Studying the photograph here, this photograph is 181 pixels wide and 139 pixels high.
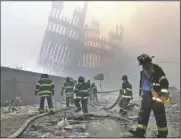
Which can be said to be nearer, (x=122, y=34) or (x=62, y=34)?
(x=122, y=34)

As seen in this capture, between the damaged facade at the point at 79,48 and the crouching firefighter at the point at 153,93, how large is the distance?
1121 centimetres

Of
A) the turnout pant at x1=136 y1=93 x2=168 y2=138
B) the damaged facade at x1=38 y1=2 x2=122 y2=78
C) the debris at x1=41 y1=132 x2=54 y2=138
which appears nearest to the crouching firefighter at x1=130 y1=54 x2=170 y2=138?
the turnout pant at x1=136 y1=93 x2=168 y2=138

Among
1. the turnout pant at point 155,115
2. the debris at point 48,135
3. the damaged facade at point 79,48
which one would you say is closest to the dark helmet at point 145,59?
the turnout pant at point 155,115

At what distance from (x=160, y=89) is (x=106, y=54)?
51.8 feet

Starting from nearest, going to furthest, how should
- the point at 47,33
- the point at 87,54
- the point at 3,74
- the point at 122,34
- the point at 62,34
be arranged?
the point at 3,74 < the point at 87,54 < the point at 122,34 < the point at 62,34 < the point at 47,33

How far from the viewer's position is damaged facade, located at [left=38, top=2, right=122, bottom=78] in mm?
17781

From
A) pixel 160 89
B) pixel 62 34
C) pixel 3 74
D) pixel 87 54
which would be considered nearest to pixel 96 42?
pixel 87 54

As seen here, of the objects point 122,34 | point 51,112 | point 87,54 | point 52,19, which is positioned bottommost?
point 51,112

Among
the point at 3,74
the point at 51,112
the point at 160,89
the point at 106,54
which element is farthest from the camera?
the point at 106,54

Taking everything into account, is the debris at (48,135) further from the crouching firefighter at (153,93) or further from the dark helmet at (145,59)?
the dark helmet at (145,59)

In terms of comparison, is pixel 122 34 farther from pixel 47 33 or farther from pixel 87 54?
pixel 47 33

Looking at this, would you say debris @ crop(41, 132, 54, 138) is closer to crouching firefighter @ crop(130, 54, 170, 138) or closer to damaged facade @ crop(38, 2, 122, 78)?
crouching firefighter @ crop(130, 54, 170, 138)

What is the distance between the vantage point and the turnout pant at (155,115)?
15.0 feet

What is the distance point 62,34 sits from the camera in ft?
78.5
